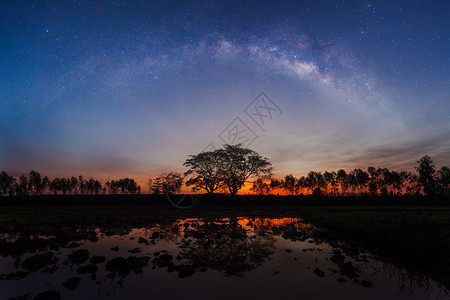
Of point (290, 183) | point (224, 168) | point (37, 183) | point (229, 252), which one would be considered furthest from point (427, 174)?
point (37, 183)

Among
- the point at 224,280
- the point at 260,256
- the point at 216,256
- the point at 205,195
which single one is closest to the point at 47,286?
the point at 224,280

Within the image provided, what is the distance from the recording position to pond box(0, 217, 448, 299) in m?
7.67

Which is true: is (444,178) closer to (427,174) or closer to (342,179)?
(427,174)

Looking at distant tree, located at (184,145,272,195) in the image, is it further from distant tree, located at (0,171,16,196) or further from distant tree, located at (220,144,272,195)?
distant tree, located at (0,171,16,196)

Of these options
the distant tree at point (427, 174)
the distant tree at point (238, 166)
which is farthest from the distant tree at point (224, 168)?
the distant tree at point (427, 174)

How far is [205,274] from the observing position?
9.39 metres

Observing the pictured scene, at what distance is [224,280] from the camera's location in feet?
28.6

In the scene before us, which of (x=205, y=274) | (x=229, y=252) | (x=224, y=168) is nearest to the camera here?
(x=205, y=274)

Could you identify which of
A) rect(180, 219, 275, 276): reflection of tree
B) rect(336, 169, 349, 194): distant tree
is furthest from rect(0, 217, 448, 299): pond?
rect(336, 169, 349, 194): distant tree

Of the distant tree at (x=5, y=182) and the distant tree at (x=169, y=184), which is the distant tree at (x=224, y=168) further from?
the distant tree at (x=5, y=182)

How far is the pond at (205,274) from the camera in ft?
25.2

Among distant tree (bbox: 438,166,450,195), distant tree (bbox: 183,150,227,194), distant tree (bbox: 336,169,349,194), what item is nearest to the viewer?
distant tree (bbox: 183,150,227,194)

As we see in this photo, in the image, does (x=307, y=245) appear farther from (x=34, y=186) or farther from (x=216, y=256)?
(x=34, y=186)

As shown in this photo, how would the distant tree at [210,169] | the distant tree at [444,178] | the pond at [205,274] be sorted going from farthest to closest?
the distant tree at [444,178], the distant tree at [210,169], the pond at [205,274]
